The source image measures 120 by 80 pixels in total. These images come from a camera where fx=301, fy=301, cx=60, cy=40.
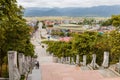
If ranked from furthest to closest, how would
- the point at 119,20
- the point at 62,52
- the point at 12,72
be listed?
1. the point at 62,52
2. the point at 119,20
3. the point at 12,72

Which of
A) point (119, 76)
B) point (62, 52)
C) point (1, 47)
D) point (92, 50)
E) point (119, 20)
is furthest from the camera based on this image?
point (62, 52)

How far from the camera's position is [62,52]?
45500 mm

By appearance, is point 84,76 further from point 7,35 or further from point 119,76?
point 7,35

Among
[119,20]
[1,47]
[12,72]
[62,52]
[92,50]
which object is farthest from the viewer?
[62,52]

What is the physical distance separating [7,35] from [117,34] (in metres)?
6.72

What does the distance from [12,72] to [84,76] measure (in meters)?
4.71

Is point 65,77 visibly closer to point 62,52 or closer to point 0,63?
point 0,63

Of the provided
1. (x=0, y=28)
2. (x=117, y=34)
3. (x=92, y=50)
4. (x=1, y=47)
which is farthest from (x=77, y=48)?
(x=0, y=28)

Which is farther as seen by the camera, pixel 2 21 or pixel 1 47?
pixel 1 47

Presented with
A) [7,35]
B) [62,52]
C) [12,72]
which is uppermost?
[7,35]

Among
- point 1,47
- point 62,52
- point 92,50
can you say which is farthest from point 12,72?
point 62,52

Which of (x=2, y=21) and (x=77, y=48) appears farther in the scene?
(x=77, y=48)

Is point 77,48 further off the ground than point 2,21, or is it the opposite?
point 2,21

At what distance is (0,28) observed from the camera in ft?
41.1
